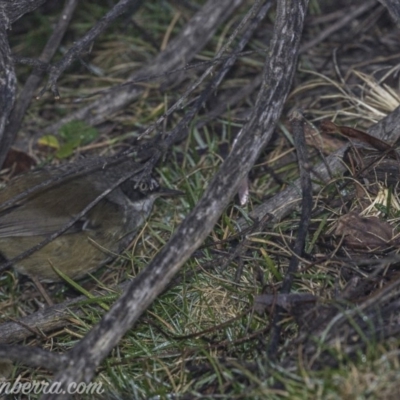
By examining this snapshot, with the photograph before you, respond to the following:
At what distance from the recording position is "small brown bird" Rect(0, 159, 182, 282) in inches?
213

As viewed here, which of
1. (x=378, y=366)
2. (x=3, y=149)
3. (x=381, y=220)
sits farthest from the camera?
(x=3, y=149)

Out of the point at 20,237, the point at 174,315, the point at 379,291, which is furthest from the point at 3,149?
the point at 379,291

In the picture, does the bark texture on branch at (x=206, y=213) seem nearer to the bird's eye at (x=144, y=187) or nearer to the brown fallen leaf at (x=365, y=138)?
the brown fallen leaf at (x=365, y=138)

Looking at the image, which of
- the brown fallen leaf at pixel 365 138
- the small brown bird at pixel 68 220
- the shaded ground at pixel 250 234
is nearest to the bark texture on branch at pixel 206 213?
the shaded ground at pixel 250 234

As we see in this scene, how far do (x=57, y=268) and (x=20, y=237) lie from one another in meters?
0.32

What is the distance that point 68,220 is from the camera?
213 inches

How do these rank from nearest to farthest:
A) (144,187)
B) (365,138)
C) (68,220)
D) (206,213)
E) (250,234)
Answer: (206,213) < (250,234) < (365,138) < (68,220) < (144,187)

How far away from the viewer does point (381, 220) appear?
4.63 meters

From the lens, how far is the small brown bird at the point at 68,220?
5406 mm

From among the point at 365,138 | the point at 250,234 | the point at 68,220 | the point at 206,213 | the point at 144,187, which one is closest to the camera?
the point at 206,213

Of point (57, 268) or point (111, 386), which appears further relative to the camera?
point (57, 268)

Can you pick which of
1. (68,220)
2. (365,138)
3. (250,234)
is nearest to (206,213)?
(250,234)

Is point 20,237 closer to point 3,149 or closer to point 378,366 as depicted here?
point 3,149

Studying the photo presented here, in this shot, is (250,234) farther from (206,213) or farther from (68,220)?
(68,220)
